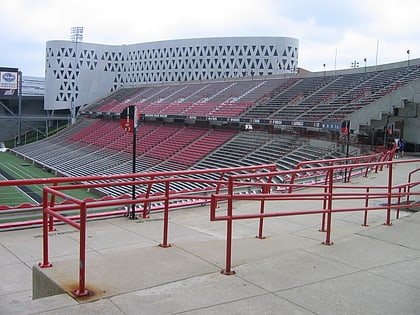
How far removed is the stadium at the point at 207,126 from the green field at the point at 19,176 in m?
0.32

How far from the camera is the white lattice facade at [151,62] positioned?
6644 centimetres

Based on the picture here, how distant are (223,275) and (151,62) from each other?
7019 cm

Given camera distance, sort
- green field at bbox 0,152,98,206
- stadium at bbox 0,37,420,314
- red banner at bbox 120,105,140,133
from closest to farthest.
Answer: stadium at bbox 0,37,420,314, red banner at bbox 120,105,140,133, green field at bbox 0,152,98,206

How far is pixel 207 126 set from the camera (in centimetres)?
4153

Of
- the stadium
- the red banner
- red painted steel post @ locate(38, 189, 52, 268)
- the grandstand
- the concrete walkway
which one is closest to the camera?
the concrete walkway

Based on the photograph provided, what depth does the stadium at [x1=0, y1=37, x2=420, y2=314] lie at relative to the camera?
27.6ft

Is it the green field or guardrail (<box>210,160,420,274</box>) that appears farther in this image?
the green field

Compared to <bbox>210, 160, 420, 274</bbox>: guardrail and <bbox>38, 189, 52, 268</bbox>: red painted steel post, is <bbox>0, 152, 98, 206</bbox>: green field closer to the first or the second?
<bbox>210, 160, 420, 274</bbox>: guardrail

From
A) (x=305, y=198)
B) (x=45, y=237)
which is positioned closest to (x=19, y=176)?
(x=305, y=198)

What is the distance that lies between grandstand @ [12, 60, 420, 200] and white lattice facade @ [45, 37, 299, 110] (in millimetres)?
13881

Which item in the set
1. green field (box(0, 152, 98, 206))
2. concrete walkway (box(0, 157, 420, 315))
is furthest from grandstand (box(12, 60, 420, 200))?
concrete walkway (box(0, 157, 420, 315))

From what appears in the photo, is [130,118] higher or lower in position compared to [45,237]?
higher

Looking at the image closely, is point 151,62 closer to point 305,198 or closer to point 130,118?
point 130,118

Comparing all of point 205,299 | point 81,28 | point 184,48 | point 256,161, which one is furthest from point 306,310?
point 81,28
